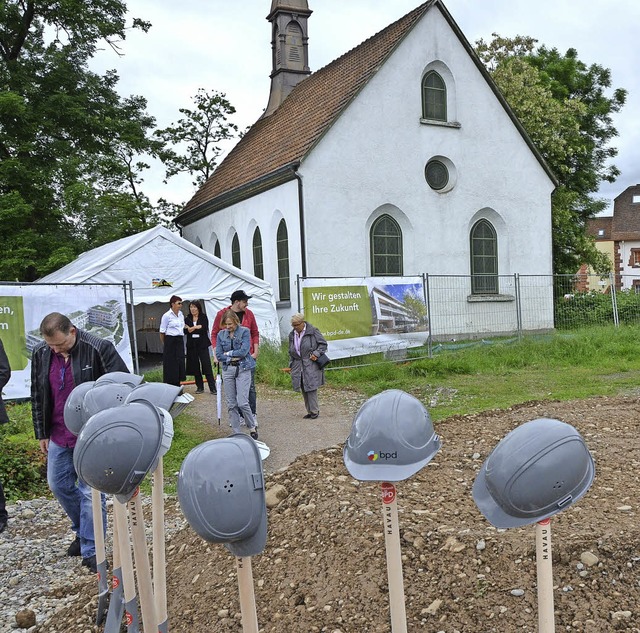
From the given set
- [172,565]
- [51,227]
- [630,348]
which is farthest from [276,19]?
[172,565]

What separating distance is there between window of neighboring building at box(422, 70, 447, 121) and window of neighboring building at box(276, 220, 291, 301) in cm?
577

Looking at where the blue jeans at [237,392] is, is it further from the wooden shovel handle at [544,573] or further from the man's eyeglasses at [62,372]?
the wooden shovel handle at [544,573]

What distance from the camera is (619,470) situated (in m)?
5.51

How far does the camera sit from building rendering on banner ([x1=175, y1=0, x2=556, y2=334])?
20.0 metres

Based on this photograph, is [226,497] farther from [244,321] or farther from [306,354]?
[306,354]

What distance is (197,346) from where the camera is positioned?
12.9m

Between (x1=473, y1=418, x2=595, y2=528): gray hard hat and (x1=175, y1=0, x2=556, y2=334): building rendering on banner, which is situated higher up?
(x1=175, y1=0, x2=556, y2=334): building rendering on banner

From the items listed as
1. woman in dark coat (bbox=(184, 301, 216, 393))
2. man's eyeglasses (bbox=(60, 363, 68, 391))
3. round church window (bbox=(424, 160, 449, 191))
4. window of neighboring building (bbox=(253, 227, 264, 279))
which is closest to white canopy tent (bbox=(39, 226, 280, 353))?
woman in dark coat (bbox=(184, 301, 216, 393))

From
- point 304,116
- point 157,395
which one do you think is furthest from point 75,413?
point 304,116

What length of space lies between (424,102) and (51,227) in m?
13.1

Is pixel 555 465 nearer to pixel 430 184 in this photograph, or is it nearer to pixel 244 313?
pixel 244 313

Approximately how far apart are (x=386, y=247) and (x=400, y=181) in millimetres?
2072

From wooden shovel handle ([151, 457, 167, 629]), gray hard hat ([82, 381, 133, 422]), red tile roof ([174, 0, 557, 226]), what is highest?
red tile roof ([174, 0, 557, 226])

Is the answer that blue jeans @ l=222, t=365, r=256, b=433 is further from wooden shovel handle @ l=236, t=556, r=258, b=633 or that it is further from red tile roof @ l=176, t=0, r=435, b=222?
red tile roof @ l=176, t=0, r=435, b=222
